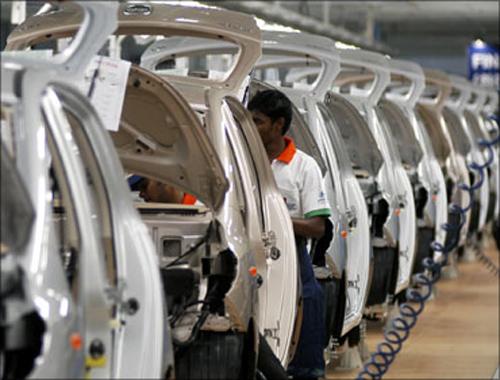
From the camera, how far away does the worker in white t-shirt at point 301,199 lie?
30.0 ft

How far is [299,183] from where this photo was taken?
30.8 ft

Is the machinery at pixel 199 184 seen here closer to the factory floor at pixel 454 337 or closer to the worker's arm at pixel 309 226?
the worker's arm at pixel 309 226

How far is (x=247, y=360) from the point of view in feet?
23.5

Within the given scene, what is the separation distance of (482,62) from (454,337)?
25702 millimetres

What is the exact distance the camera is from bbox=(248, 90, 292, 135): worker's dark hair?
909cm

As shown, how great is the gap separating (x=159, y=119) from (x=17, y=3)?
4478mm

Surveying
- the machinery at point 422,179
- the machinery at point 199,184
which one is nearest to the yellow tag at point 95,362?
the machinery at point 199,184

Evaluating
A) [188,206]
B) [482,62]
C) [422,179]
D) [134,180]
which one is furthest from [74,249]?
[482,62]

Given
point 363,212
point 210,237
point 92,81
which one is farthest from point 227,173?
point 363,212

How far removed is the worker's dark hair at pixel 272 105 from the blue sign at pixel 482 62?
3153 cm

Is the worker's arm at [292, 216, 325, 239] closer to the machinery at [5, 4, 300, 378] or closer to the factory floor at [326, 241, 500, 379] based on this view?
the machinery at [5, 4, 300, 378]

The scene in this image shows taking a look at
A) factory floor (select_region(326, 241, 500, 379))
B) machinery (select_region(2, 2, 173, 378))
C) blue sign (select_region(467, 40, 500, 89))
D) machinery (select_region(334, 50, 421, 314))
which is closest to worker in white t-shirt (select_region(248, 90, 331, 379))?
machinery (select_region(334, 50, 421, 314))

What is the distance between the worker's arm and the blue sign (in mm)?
31457

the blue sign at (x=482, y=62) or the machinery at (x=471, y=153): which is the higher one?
the machinery at (x=471, y=153)
